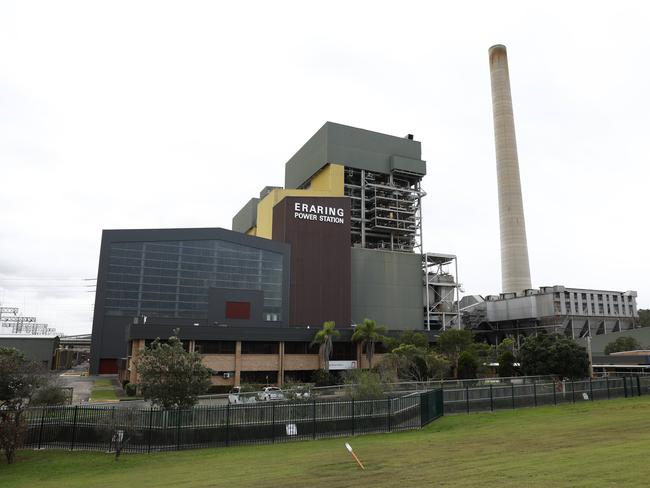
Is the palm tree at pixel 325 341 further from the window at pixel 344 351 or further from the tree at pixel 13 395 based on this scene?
the tree at pixel 13 395

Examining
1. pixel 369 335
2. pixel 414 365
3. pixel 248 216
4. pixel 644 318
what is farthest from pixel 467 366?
pixel 644 318

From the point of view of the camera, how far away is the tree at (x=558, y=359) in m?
52.5

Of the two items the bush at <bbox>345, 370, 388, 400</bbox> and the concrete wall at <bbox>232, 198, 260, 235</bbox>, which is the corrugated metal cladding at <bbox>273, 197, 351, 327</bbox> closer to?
the concrete wall at <bbox>232, 198, 260, 235</bbox>

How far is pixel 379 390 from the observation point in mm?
34625

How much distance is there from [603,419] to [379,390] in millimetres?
14111

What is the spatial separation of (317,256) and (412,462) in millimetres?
75139

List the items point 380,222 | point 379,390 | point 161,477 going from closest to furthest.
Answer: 1. point 161,477
2. point 379,390
3. point 380,222

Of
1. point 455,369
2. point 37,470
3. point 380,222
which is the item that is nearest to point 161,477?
point 37,470

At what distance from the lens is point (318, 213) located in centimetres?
9569

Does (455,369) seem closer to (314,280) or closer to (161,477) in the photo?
(314,280)

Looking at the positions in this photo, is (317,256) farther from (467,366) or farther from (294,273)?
(467,366)

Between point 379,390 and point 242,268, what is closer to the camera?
point 379,390

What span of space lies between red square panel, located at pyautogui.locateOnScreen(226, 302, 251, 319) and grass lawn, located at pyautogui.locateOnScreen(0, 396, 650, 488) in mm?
55659

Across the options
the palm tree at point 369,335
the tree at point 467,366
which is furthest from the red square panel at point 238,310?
the tree at point 467,366
